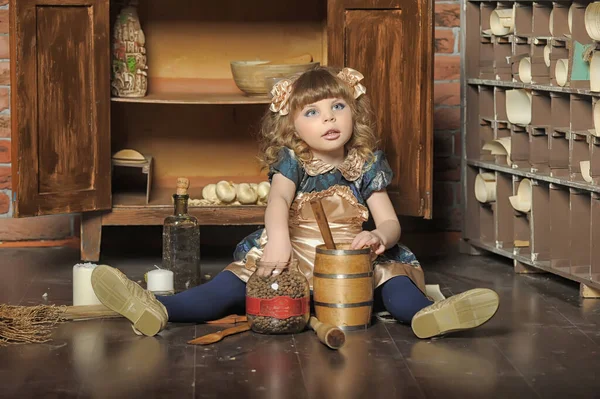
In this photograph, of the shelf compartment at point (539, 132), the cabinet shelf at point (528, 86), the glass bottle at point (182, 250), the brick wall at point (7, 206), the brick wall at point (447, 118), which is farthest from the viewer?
Result: the brick wall at point (447, 118)

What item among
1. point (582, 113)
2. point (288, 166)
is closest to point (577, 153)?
point (582, 113)

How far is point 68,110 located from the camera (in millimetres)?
3439

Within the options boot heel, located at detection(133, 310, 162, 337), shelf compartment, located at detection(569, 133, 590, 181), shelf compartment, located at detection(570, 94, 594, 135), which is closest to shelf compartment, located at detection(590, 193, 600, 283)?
shelf compartment, located at detection(569, 133, 590, 181)

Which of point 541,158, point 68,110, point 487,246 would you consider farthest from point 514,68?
point 68,110

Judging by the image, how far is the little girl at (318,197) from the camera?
Answer: 2.84 metres

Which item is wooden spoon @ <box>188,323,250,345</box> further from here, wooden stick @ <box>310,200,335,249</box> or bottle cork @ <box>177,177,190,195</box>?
bottle cork @ <box>177,177,190,195</box>

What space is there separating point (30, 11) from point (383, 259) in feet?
4.64

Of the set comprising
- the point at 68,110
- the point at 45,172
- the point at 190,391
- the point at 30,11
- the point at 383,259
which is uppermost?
the point at 30,11

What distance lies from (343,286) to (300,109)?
0.58 metres

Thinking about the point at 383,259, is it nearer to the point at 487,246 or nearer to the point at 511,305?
the point at 511,305

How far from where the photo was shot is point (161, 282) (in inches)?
121

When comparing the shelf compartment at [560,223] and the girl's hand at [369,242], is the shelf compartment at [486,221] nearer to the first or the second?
the shelf compartment at [560,223]

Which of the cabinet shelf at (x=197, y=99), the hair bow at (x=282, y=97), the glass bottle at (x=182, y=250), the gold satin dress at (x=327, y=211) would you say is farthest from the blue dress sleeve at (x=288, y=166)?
the cabinet shelf at (x=197, y=99)

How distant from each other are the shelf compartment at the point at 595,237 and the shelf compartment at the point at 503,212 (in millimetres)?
629
